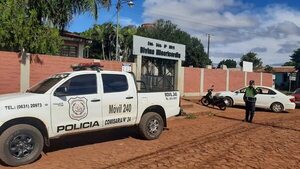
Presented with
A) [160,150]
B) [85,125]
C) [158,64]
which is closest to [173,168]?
[160,150]

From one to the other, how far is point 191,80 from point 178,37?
87.0ft

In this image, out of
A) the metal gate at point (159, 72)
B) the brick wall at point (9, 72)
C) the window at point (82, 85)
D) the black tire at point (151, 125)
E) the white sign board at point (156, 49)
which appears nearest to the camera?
the window at point (82, 85)

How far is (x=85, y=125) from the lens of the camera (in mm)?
9359

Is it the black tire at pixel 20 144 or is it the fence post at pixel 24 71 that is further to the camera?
the fence post at pixel 24 71

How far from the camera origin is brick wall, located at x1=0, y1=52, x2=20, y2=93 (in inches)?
651

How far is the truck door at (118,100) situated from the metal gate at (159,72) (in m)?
14.2

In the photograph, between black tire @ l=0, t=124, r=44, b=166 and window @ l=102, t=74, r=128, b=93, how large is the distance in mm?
2187

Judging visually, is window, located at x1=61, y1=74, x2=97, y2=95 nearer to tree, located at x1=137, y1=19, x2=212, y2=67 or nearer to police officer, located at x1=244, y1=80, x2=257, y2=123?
police officer, located at x1=244, y1=80, x2=257, y2=123

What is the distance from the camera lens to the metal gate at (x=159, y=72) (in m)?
25.9

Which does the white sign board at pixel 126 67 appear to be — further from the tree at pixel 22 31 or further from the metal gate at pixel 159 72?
the tree at pixel 22 31

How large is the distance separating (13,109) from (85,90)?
1.85 meters

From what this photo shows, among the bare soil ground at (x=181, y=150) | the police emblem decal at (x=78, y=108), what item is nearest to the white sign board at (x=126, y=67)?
the bare soil ground at (x=181, y=150)

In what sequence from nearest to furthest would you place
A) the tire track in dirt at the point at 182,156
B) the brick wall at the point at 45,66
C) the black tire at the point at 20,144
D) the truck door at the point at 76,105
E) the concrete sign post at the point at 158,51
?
the black tire at the point at 20,144, the tire track in dirt at the point at 182,156, the truck door at the point at 76,105, the brick wall at the point at 45,66, the concrete sign post at the point at 158,51

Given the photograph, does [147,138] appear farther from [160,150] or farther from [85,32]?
[85,32]
